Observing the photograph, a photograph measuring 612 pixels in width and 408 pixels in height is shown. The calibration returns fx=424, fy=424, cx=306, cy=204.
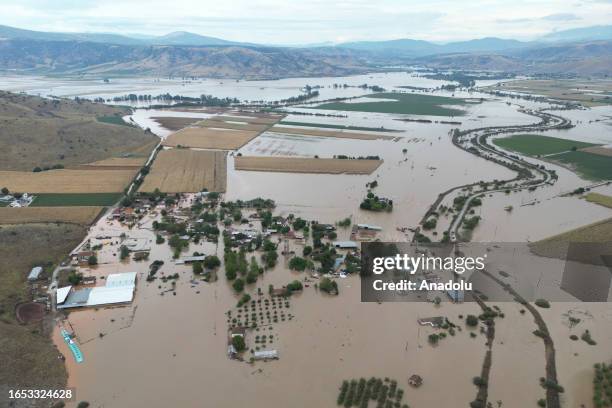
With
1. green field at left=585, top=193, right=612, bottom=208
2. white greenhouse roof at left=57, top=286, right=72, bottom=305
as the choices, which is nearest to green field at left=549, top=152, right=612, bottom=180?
green field at left=585, top=193, right=612, bottom=208

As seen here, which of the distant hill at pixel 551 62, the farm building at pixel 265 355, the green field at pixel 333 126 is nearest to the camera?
the farm building at pixel 265 355

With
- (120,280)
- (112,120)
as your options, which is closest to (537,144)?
(120,280)

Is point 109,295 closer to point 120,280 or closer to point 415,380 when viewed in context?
point 120,280

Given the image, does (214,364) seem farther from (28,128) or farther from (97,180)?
(28,128)

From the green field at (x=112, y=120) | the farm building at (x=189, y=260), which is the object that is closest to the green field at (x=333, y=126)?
the green field at (x=112, y=120)

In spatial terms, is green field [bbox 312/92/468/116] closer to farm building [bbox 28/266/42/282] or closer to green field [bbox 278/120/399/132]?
green field [bbox 278/120/399/132]

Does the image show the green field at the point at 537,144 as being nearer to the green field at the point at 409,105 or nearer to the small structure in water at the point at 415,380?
the green field at the point at 409,105

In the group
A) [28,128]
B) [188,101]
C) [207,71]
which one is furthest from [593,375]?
[207,71]
